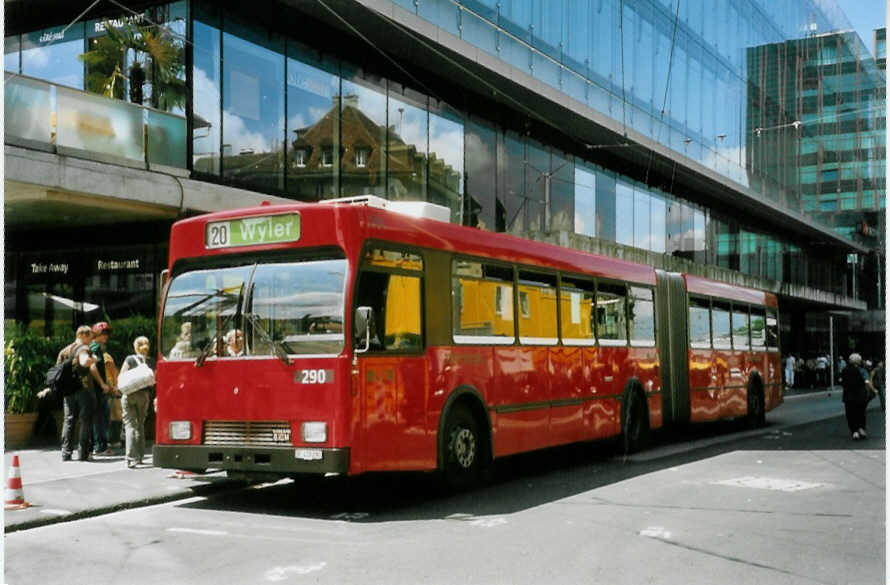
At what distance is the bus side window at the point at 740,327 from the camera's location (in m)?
21.3

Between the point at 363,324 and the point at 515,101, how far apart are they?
18.3m

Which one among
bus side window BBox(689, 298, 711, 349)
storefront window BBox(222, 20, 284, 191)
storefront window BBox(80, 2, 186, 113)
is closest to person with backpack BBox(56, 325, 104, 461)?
storefront window BBox(80, 2, 186, 113)

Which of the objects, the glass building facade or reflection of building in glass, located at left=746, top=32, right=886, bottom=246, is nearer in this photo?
the glass building facade

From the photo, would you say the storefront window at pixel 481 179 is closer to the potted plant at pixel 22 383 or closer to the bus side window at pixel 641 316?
the bus side window at pixel 641 316

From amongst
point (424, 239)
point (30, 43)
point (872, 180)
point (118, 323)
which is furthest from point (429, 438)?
point (872, 180)

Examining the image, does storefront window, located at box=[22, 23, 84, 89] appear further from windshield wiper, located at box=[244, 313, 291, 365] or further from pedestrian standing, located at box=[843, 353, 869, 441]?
pedestrian standing, located at box=[843, 353, 869, 441]

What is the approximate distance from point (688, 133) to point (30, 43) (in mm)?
24678

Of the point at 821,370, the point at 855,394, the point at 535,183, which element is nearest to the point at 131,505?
the point at 855,394

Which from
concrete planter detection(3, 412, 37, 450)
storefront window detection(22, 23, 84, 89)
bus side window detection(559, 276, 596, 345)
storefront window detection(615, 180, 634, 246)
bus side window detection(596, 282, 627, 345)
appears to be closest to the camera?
bus side window detection(559, 276, 596, 345)

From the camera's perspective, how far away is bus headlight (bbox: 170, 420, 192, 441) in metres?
10.4

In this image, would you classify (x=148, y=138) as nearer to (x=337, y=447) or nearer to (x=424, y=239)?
(x=424, y=239)

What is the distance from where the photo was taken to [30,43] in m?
19.5

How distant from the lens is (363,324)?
9641 millimetres

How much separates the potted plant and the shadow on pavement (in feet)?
18.2
